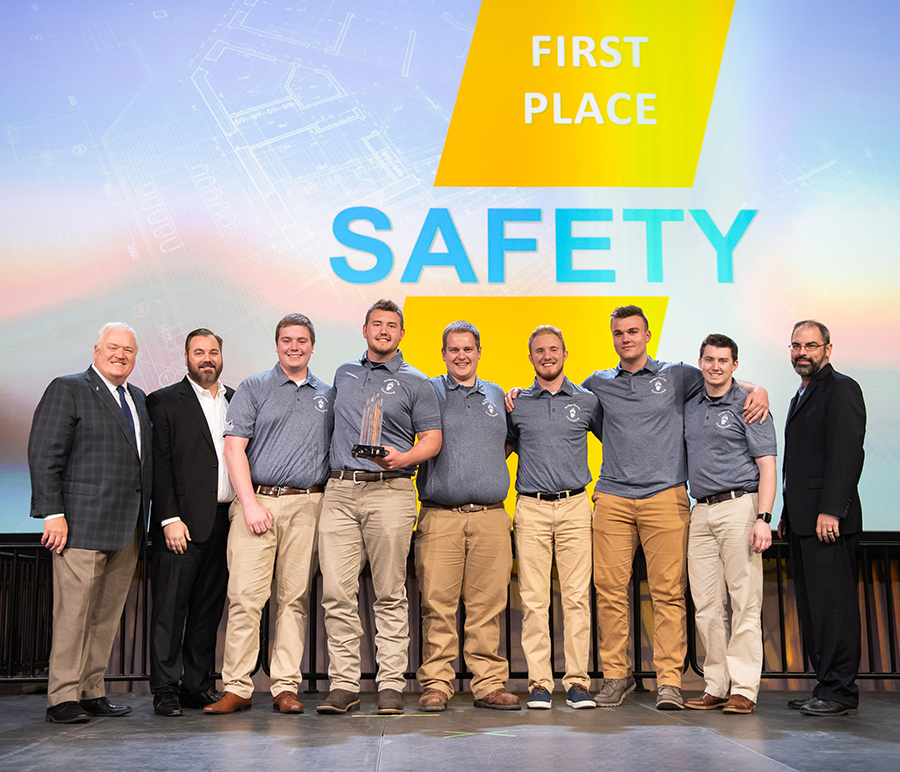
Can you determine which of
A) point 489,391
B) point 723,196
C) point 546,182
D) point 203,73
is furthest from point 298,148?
point 723,196

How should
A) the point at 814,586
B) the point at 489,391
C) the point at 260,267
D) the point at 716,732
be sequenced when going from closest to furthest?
the point at 716,732
the point at 814,586
the point at 489,391
the point at 260,267

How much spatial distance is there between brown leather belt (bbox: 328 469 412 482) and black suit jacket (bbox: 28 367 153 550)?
843 millimetres

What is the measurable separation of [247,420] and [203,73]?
9.35ft

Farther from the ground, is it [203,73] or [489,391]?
[203,73]

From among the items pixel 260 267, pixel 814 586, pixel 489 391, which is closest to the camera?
pixel 814 586

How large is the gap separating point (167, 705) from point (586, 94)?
435 cm

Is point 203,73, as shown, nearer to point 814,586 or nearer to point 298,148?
point 298,148

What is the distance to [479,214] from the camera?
5258 mm

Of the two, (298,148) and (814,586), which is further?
(298,148)

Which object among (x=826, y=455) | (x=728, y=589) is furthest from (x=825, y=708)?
(x=826, y=455)

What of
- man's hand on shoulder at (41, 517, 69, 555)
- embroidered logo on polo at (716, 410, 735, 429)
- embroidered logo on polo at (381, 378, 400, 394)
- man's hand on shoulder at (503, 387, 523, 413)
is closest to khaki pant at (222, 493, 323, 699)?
embroidered logo on polo at (381, 378, 400, 394)

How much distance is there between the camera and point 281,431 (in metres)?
3.59

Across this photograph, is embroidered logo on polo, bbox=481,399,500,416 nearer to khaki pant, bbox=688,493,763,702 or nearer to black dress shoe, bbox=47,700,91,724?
khaki pant, bbox=688,493,763,702

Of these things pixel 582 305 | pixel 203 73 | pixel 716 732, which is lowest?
pixel 716 732
